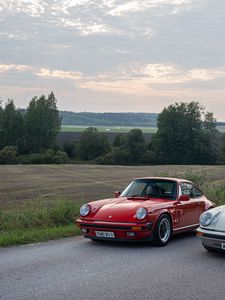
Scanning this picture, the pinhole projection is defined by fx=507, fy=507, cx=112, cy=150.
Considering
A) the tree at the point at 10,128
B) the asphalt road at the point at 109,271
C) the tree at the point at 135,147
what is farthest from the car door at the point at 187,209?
the tree at the point at 10,128

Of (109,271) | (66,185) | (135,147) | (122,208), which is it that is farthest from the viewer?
(135,147)

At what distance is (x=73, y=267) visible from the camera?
7.54 meters

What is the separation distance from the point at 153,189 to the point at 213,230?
2.49 m

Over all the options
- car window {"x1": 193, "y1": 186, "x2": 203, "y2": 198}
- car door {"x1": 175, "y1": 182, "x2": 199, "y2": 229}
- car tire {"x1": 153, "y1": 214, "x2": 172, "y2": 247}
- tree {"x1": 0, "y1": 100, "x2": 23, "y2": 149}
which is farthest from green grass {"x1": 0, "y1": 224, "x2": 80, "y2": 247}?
tree {"x1": 0, "y1": 100, "x2": 23, "y2": 149}

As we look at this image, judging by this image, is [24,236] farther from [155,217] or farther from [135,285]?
[135,285]

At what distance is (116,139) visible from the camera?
113625 mm

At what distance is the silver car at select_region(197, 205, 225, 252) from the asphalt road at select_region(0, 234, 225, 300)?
9.0 inches

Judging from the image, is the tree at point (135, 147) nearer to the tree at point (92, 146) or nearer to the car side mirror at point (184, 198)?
the tree at point (92, 146)

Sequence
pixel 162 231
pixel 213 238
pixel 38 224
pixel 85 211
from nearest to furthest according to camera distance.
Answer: pixel 213 238 → pixel 162 231 → pixel 85 211 → pixel 38 224

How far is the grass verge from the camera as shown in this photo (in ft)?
32.9

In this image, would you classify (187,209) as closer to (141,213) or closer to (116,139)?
(141,213)

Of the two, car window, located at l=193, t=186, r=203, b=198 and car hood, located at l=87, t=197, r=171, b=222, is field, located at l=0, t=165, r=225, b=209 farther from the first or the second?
car hood, located at l=87, t=197, r=171, b=222

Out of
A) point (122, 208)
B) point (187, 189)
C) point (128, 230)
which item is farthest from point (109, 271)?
point (187, 189)

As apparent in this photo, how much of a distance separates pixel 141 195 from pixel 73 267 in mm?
3415
